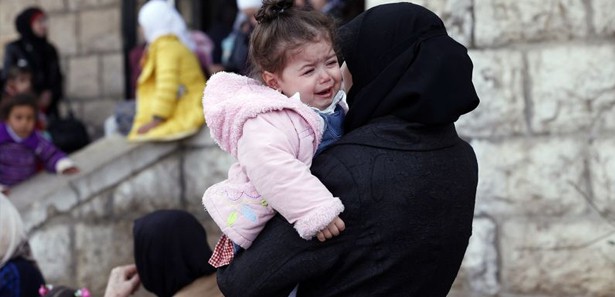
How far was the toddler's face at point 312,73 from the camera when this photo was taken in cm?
266

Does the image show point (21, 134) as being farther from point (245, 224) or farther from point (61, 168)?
point (245, 224)

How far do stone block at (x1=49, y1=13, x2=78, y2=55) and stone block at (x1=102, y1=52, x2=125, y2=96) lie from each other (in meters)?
0.39

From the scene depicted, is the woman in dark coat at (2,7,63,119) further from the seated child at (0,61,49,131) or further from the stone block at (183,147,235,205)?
the stone block at (183,147,235,205)

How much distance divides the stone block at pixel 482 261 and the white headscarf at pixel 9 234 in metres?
1.94

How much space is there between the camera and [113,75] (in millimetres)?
9414

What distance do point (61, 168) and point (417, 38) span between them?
4788mm

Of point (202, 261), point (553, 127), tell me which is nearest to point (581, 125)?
point (553, 127)

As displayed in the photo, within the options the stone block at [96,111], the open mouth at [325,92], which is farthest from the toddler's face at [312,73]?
the stone block at [96,111]

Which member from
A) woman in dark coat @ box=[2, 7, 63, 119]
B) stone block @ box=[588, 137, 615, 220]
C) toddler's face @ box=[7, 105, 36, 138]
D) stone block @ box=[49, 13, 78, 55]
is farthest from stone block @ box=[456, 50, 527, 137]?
stone block @ box=[49, 13, 78, 55]

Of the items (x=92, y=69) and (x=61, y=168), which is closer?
(x=61, y=168)

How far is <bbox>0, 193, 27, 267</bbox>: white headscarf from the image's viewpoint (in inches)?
160

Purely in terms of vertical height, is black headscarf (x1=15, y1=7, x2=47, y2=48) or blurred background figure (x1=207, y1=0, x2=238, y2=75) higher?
blurred background figure (x1=207, y1=0, x2=238, y2=75)

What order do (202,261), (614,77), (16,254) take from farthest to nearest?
(614,77)
(16,254)
(202,261)

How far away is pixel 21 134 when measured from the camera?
7.11 metres
